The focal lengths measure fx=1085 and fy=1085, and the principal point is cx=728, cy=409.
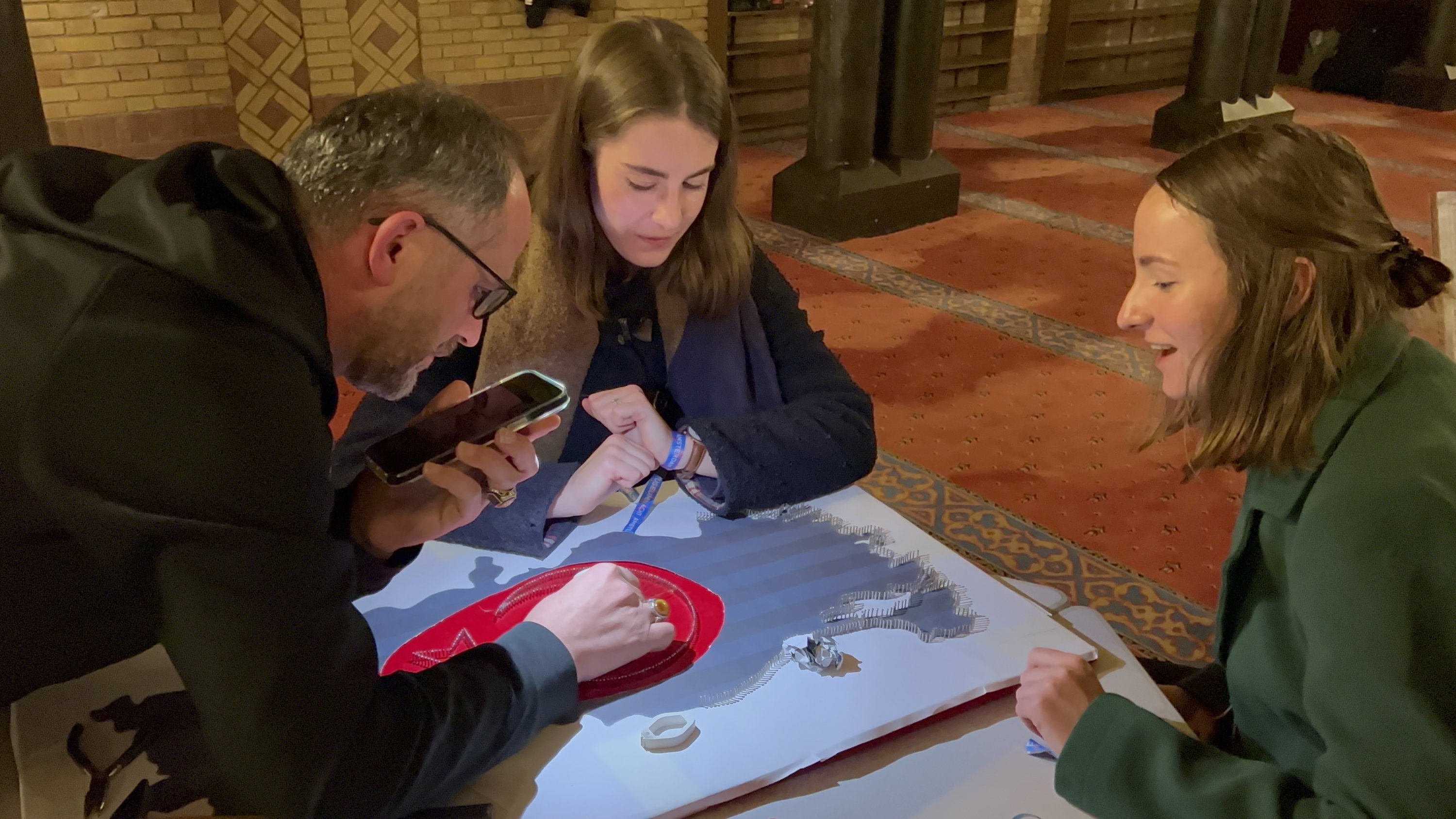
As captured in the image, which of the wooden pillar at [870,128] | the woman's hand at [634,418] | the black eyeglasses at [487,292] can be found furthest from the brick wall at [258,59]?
the black eyeglasses at [487,292]

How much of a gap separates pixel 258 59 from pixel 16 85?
391 centimetres

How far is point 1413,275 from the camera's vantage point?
107 centimetres

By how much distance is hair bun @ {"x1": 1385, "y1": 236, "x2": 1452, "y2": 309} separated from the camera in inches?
41.9

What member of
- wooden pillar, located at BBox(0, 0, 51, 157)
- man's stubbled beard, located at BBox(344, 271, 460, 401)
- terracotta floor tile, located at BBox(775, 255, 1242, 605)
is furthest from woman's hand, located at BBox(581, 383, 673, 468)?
terracotta floor tile, located at BBox(775, 255, 1242, 605)

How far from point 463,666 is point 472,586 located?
1.00 feet

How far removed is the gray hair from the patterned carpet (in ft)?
2.77

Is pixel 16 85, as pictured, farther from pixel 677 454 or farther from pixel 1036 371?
pixel 1036 371

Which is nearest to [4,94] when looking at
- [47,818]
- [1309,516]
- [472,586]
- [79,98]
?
[472,586]

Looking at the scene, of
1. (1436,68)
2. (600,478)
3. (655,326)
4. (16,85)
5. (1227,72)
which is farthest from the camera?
(1436,68)

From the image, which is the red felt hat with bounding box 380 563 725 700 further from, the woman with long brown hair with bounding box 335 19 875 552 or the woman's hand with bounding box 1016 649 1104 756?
the woman's hand with bounding box 1016 649 1104 756

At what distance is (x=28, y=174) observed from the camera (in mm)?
1012

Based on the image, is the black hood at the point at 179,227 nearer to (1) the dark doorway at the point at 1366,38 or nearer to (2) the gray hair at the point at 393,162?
(2) the gray hair at the point at 393,162

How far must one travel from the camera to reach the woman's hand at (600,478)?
154 centimetres

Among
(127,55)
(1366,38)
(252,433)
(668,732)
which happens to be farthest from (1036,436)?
(1366,38)
